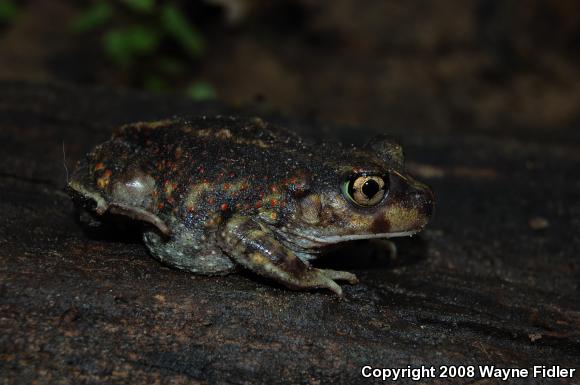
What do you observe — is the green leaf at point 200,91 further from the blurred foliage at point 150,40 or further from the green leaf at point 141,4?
the green leaf at point 141,4

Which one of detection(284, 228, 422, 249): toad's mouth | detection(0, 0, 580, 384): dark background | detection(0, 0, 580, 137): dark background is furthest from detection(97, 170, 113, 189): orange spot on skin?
detection(0, 0, 580, 137): dark background

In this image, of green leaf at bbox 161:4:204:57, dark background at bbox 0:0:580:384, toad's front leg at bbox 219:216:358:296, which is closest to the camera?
dark background at bbox 0:0:580:384

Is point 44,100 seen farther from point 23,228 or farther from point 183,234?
point 183,234

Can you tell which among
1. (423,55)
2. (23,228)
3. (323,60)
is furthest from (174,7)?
(23,228)

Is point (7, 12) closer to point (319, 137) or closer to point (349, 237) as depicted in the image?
point (319, 137)

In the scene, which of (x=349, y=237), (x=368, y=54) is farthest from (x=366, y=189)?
(x=368, y=54)

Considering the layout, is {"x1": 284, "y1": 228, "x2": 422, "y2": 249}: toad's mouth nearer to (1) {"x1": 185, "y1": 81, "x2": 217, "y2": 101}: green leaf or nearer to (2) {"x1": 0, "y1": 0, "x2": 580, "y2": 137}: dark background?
(1) {"x1": 185, "y1": 81, "x2": 217, "y2": 101}: green leaf
